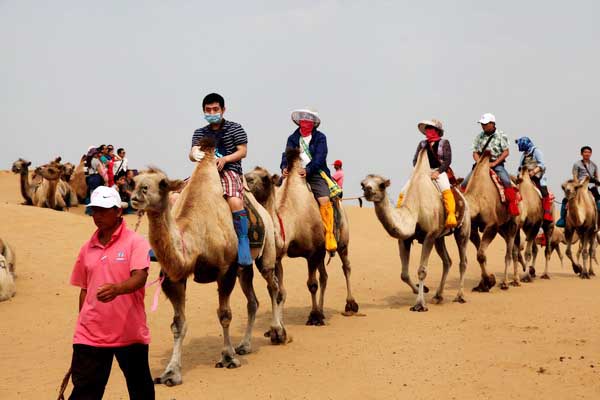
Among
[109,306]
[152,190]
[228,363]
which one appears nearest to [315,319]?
[228,363]

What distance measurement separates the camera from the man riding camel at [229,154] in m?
8.67

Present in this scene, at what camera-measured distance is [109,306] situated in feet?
18.0

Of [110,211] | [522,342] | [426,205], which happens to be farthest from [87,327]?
[426,205]

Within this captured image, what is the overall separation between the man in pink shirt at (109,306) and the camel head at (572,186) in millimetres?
15669

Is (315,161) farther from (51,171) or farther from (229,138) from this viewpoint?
(51,171)

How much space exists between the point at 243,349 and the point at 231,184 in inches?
83.7

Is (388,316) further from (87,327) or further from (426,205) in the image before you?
(87,327)

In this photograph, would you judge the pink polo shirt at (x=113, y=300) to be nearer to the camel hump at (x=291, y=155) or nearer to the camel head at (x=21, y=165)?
the camel hump at (x=291, y=155)

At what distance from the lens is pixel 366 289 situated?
16.6 m

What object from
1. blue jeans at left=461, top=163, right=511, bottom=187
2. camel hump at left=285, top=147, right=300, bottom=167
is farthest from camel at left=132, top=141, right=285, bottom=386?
blue jeans at left=461, top=163, right=511, bottom=187

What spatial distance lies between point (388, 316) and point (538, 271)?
36.4ft

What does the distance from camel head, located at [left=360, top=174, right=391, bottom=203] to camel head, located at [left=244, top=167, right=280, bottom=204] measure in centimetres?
209

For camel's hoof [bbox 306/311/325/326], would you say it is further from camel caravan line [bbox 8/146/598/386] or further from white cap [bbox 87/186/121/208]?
white cap [bbox 87/186/121/208]

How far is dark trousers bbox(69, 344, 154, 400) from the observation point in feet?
17.6
